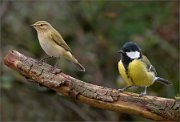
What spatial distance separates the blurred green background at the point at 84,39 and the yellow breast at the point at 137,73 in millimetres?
3045

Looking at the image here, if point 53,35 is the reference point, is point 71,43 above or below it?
above

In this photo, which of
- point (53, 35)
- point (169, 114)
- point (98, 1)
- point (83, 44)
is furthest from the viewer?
point (83, 44)

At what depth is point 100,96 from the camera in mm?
3809

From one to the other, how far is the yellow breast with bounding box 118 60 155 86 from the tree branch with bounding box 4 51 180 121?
257 millimetres

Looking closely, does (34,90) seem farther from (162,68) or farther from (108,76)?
(162,68)

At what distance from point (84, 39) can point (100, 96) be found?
396 centimetres

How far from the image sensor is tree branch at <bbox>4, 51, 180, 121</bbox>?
3.68 meters

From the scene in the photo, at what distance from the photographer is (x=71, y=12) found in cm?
776

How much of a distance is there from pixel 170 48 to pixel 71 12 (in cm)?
166

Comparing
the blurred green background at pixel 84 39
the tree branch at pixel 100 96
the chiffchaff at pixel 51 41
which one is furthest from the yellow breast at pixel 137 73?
the blurred green background at pixel 84 39

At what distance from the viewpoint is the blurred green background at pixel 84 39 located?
24.2 ft

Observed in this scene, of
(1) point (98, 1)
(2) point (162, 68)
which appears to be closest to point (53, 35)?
(1) point (98, 1)

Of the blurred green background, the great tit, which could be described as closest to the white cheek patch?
the great tit

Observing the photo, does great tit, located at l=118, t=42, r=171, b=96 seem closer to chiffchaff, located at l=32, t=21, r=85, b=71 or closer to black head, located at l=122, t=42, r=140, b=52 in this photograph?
black head, located at l=122, t=42, r=140, b=52
